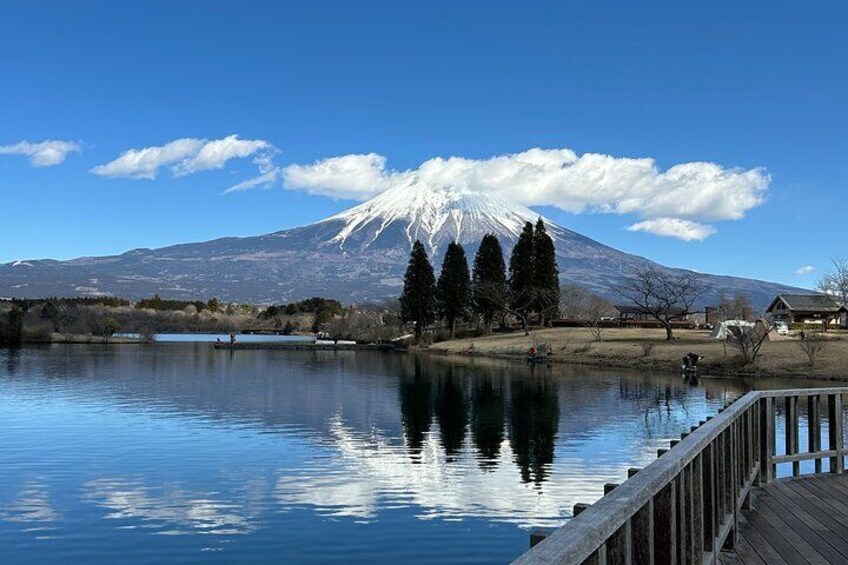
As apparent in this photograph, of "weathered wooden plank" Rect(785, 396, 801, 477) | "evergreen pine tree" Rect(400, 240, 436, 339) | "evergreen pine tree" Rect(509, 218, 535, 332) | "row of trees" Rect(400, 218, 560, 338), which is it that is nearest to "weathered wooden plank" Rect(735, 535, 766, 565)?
"weathered wooden plank" Rect(785, 396, 801, 477)

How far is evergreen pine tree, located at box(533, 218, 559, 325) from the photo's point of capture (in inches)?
3509

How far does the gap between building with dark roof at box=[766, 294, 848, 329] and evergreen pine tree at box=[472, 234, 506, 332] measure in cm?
3359

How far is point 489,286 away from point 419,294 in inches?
373

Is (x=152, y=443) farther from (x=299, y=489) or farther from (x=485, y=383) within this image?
(x=485, y=383)

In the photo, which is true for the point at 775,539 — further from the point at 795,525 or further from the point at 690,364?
the point at 690,364

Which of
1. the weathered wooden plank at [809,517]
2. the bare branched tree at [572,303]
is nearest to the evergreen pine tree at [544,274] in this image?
the bare branched tree at [572,303]

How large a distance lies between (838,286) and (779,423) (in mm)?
67042

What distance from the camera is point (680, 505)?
4477 mm

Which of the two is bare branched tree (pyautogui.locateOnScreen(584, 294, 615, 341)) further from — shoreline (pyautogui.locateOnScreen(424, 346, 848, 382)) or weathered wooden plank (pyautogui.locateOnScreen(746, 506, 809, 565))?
weathered wooden plank (pyautogui.locateOnScreen(746, 506, 809, 565))

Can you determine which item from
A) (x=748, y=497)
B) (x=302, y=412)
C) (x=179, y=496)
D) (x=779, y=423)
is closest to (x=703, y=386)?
(x=779, y=423)

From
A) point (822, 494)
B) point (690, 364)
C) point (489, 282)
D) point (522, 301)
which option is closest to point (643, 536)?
point (822, 494)

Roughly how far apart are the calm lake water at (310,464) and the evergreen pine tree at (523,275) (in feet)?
154

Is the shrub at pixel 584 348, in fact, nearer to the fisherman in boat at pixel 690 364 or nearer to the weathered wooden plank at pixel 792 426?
the fisherman in boat at pixel 690 364

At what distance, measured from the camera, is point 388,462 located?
68.5 feet
